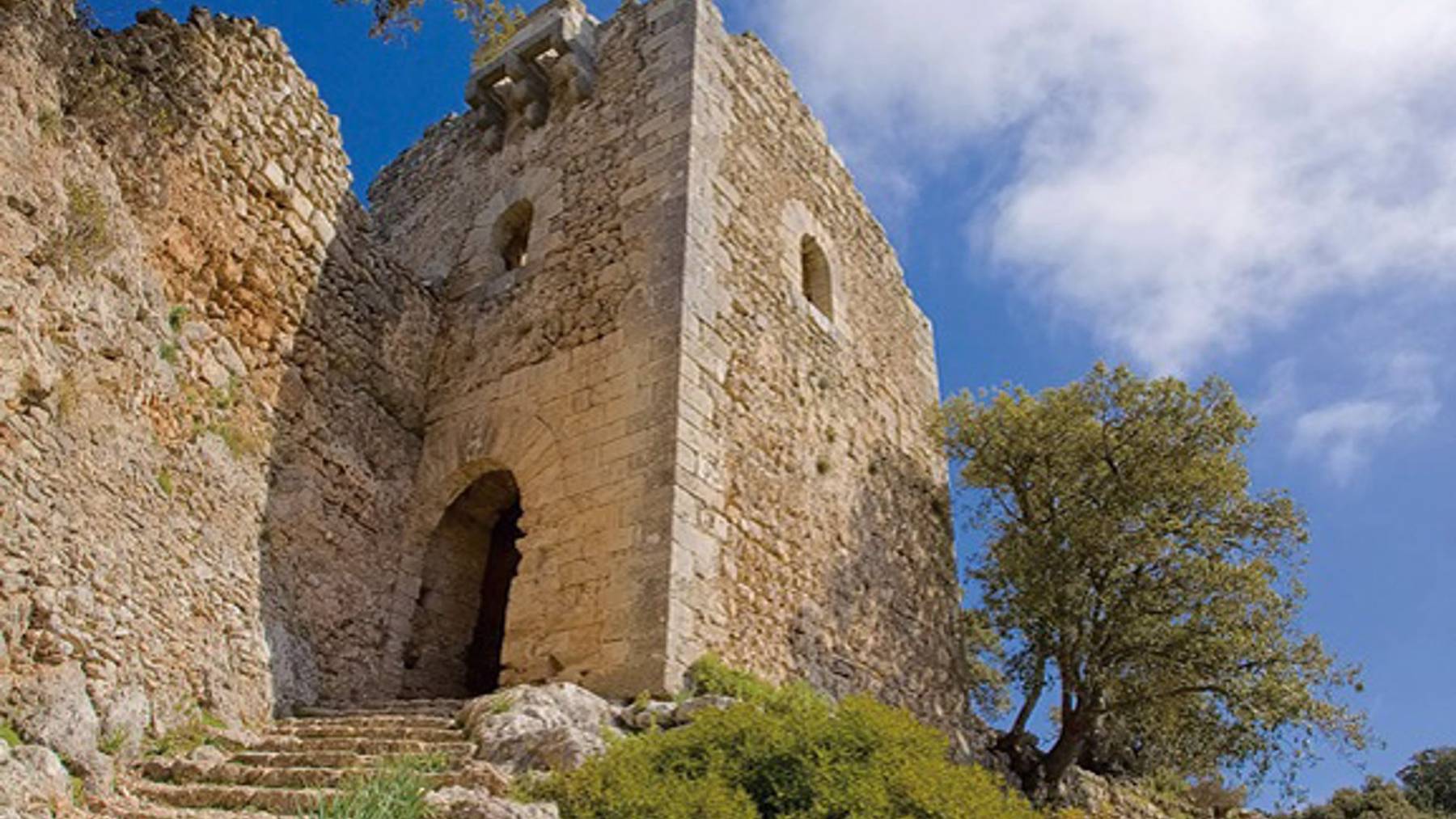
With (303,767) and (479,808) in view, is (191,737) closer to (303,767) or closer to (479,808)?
(303,767)

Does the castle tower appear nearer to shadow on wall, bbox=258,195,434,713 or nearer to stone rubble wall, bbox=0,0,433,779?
shadow on wall, bbox=258,195,434,713

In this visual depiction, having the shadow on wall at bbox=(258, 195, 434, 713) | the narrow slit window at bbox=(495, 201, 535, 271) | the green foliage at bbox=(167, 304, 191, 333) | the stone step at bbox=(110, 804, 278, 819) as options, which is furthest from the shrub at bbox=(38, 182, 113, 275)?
the narrow slit window at bbox=(495, 201, 535, 271)

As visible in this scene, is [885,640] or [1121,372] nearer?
[885,640]

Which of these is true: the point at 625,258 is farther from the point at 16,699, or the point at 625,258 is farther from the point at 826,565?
the point at 16,699

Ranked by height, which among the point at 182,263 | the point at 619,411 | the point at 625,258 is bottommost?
the point at 619,411

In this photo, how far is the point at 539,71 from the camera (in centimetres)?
1057

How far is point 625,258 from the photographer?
865cm

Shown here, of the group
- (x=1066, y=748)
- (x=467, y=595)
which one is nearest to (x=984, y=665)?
(x=1066, y=748)

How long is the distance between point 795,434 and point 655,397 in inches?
71.8

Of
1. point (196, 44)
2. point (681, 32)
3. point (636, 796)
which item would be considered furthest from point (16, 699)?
point (681, 32)

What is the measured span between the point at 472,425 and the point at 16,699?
14.3 ft

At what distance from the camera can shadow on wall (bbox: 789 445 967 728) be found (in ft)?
28.5

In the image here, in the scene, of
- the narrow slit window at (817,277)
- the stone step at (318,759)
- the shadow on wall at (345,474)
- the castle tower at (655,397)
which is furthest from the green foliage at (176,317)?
the narrow slit window at (817,277)

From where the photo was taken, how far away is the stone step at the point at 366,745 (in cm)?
542
